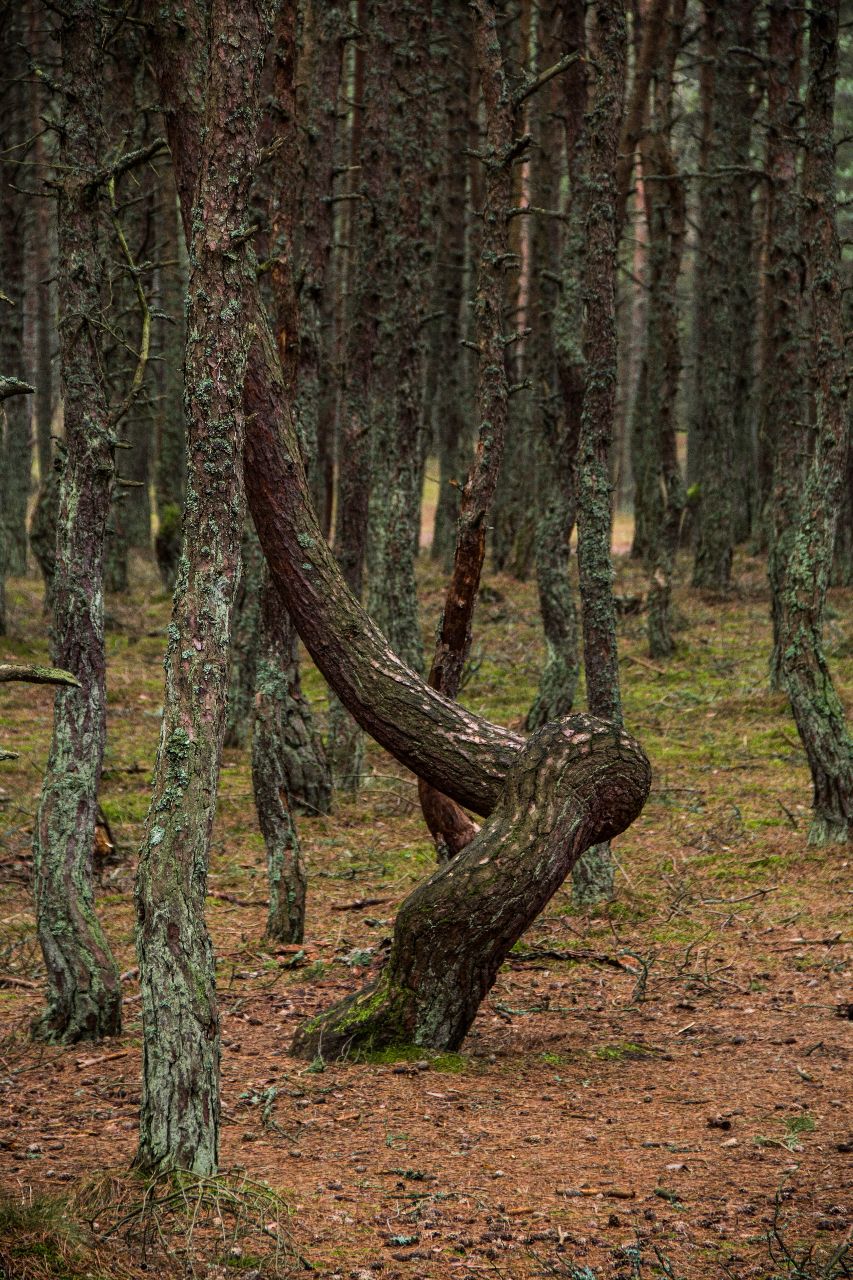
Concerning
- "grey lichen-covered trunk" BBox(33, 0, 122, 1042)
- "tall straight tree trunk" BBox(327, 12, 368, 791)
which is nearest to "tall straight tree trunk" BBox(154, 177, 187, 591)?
"tall straight tree trunk" BBox(327, 12, 368, 791)

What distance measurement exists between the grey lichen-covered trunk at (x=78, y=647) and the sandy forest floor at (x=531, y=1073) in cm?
39

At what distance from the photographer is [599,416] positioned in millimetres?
9922

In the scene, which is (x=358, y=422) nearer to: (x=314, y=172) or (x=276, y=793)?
(x=314, y=172)

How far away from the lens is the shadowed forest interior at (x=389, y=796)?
4.84 metres

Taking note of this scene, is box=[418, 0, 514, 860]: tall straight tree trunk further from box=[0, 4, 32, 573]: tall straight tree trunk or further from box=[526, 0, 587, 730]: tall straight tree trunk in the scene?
box=[0, 4, 32, 573]: tall straight tree trunk

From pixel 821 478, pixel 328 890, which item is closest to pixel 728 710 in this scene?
pixel 821 478

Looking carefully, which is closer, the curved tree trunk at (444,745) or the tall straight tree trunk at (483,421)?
the curved tree trunk at (444,745)

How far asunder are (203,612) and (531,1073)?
3.37 meters

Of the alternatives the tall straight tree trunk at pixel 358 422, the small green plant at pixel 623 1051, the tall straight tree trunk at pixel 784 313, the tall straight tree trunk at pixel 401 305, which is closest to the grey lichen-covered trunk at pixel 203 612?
the small green plant at pixel 623 1051

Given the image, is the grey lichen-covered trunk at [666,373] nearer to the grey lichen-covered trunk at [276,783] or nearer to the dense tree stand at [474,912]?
the grey lichen-covered trunk at [276,783]

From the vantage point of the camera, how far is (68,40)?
7.45 m

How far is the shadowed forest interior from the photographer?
484cm

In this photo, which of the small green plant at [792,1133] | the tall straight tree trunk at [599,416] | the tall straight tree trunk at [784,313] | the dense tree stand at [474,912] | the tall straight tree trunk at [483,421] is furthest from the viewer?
the tall straight tree trunk at [784,313]

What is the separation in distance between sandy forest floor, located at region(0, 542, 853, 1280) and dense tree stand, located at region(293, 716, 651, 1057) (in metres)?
0.23
